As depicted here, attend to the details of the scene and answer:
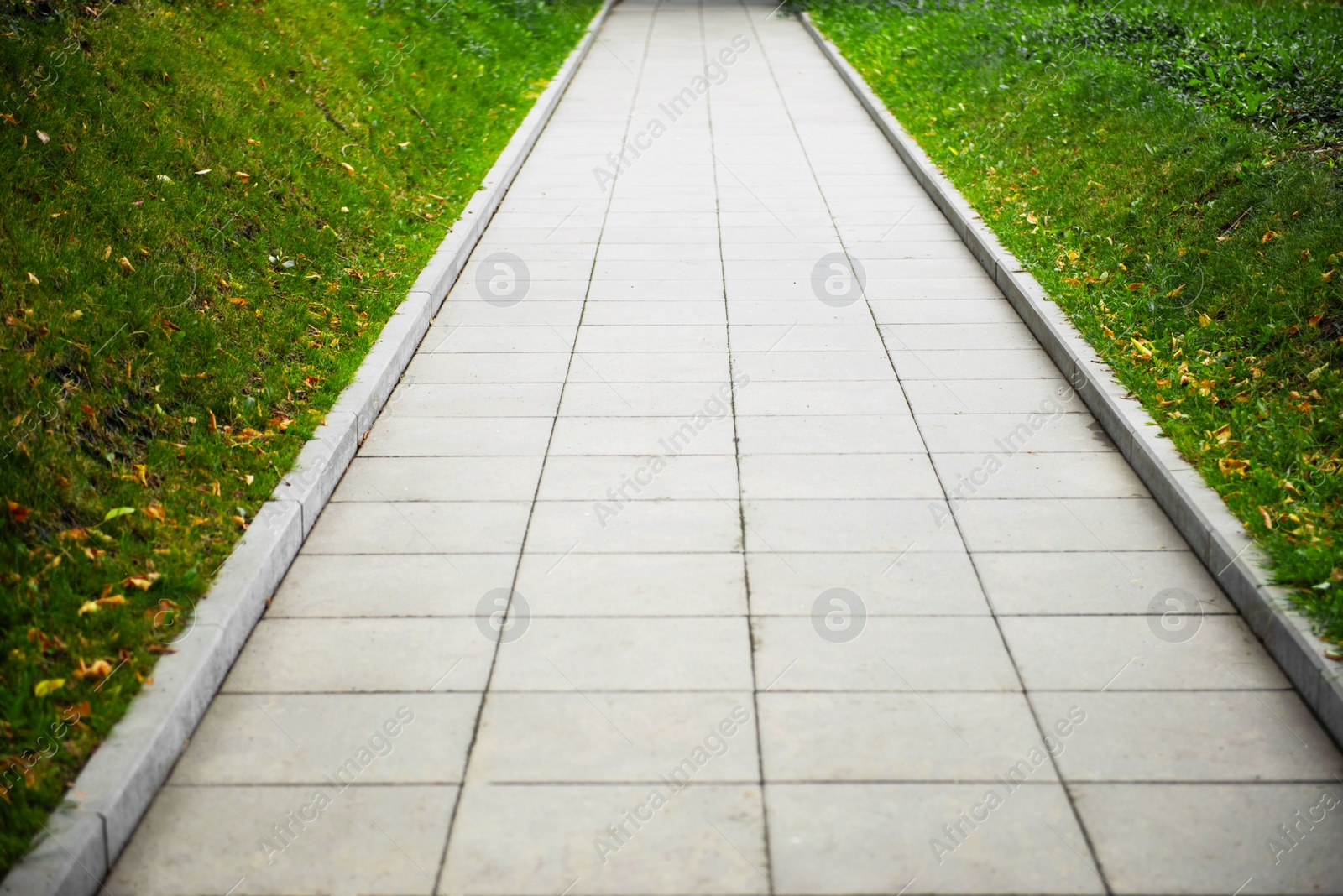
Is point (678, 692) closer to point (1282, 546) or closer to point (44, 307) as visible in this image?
point (1282, 546)

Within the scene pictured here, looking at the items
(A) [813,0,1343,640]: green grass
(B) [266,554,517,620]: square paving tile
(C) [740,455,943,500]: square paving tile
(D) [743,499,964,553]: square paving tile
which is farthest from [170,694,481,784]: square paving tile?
(A) [813,0,1343,640]: green grass

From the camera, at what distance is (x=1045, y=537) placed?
5.21 metres

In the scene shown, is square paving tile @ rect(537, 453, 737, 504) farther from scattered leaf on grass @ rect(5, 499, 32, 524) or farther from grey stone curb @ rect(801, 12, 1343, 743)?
scattered leaf on grass @ rect(5, 499, 32, 524)

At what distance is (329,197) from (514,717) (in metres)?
5.82

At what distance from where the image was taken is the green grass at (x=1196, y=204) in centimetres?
551

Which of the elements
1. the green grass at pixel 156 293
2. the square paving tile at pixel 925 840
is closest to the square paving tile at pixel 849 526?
the square paving tile at pixel 925 840

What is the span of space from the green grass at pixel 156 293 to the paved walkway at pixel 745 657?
45cm

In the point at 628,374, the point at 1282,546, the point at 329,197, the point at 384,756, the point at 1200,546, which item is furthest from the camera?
the point at 329,197

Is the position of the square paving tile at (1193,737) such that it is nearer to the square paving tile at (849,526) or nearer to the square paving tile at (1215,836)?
the square paving tile at (1215,836)

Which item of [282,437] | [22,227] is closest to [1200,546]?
[282,437]

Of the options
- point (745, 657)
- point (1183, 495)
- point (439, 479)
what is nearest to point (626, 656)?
point (745, 657)

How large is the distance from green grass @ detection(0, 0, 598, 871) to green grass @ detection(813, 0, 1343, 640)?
455cm

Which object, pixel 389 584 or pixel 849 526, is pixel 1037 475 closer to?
pixel 849 526

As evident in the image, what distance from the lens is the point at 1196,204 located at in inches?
331
